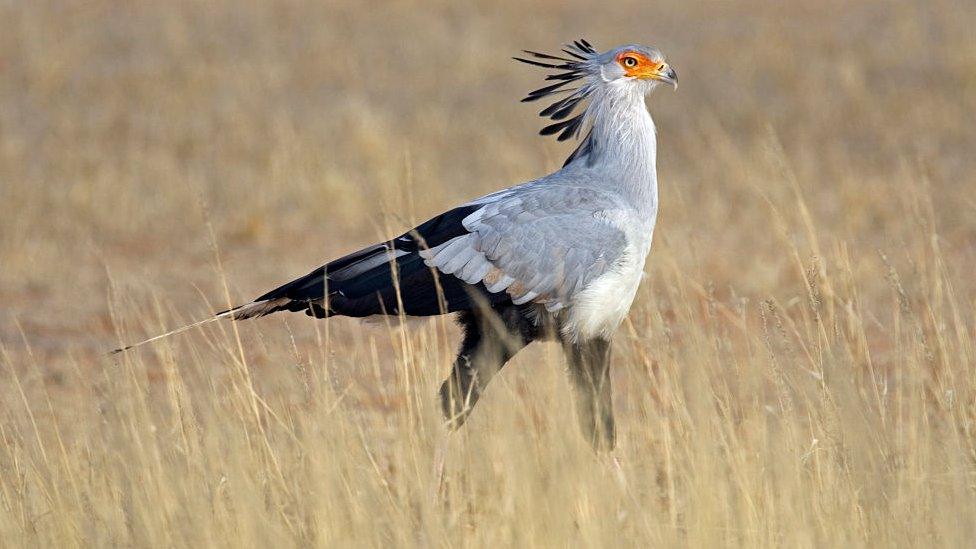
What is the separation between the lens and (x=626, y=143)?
4.88 meters

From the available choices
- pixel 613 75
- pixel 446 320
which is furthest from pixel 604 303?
pixel 446 320

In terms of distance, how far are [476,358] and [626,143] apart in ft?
3.08

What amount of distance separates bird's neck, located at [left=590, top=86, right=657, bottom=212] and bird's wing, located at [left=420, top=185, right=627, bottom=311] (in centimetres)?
A: 21

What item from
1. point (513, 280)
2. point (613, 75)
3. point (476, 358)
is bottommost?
point (476, 358)

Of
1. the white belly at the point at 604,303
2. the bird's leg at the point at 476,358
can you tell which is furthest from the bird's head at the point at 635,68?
the bird's leg at the point at 476,358

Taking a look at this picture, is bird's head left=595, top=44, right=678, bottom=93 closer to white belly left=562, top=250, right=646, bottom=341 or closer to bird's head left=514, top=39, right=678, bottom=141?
bird's head left=514, top=39, right=678, bottom=141

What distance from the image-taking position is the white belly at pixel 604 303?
4.52 m

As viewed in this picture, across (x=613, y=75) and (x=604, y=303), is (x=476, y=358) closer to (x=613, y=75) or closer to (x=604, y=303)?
(x=604, y=303)

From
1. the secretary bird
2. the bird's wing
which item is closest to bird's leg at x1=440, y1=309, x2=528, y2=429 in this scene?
the secretary bird

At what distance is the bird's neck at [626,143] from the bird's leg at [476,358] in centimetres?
58

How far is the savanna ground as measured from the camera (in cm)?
356

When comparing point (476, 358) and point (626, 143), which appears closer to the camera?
point (476, 358)

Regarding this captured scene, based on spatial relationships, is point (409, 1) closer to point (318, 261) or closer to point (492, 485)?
point (318, 261)

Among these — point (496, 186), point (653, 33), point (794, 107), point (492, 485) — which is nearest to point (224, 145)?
point (496, 186)
